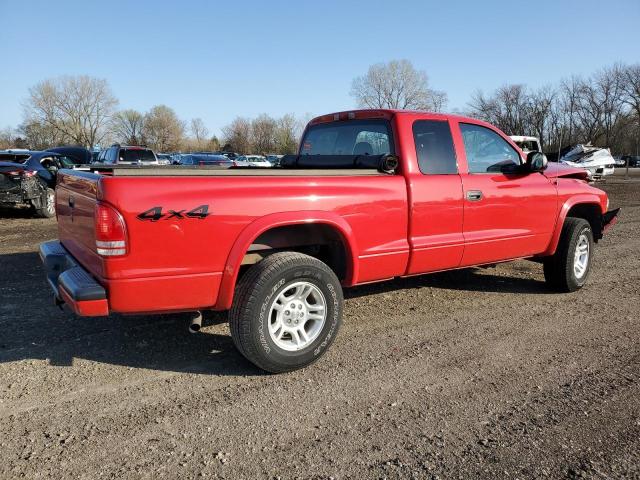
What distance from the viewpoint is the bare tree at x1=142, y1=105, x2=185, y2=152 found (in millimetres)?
93875

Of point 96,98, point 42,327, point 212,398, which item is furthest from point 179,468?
point 96,98

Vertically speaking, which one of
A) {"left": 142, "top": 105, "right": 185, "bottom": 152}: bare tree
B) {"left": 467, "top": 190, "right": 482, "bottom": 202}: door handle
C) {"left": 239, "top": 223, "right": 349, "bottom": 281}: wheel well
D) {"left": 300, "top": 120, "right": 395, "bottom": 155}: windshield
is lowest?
{"left": 239, "top": 223, "right": 349, "bottom": 281}: wheel well

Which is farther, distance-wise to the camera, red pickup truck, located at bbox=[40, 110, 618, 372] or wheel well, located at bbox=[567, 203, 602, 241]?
wheel well, located at bbox=[567, 203, 602, 241]

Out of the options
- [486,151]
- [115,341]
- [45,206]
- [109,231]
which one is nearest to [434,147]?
[486,151]

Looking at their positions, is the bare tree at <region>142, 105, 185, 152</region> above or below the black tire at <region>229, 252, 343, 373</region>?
above

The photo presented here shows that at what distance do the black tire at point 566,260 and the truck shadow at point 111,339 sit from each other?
7.19ft

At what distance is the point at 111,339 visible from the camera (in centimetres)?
420

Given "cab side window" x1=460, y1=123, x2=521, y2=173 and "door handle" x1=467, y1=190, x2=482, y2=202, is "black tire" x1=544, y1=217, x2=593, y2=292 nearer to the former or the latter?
"cab side window" x1=460, y1=123, x2=521, y2=173

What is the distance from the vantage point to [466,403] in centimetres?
321

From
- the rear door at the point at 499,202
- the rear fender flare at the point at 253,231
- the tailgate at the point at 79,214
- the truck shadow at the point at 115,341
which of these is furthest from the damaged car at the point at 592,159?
the tailgate at the point at 79,214

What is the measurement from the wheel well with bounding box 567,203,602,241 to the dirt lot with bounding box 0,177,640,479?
1.26 m

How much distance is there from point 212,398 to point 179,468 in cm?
74

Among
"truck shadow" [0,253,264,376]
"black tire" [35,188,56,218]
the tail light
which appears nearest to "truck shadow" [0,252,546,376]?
"truck shadow" [0,253,264,376]

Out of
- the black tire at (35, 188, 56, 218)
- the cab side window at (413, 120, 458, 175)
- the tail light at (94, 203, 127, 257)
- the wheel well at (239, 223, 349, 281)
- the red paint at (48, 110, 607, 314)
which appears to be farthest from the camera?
the black tire at (35, 188, 56, 218)
